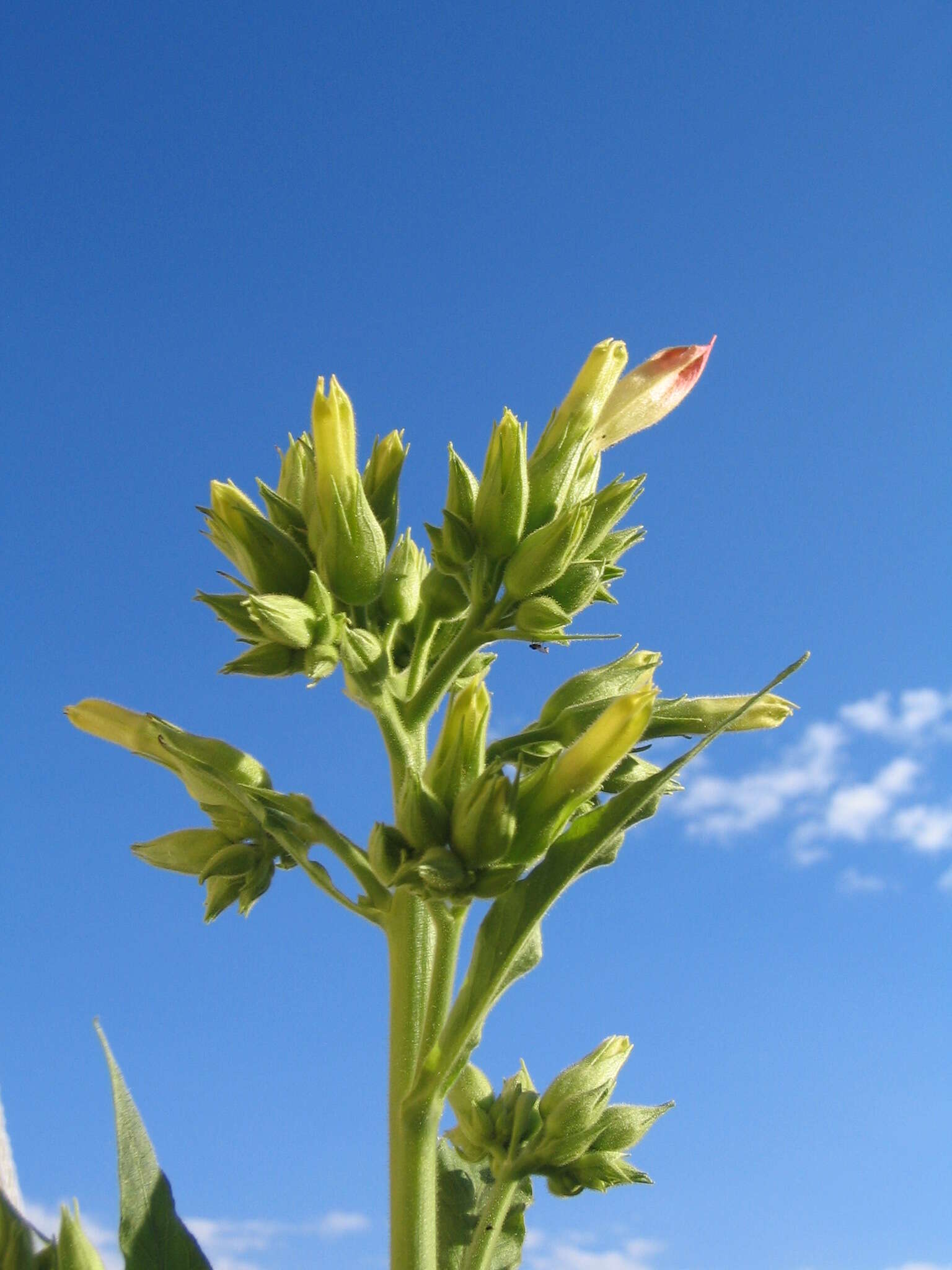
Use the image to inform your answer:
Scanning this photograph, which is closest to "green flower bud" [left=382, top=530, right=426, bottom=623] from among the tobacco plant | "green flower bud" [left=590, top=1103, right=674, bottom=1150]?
the tobacco plant

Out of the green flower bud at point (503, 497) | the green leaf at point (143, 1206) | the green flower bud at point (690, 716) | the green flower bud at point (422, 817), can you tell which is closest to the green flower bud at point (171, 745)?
the green flower bud at point (422, 817)

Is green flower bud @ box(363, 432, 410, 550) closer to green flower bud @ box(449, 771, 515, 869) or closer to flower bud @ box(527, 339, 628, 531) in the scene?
flower bud @ box(527, 339, 628, 531)

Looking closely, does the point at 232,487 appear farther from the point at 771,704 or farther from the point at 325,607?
the point at 771,704

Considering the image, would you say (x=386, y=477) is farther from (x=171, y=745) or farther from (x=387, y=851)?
(x=387, y=851)

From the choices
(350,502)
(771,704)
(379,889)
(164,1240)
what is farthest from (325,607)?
(164,1240)

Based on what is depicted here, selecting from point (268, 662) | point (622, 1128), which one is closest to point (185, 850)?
point (268, 662)

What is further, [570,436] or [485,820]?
[570,436]
